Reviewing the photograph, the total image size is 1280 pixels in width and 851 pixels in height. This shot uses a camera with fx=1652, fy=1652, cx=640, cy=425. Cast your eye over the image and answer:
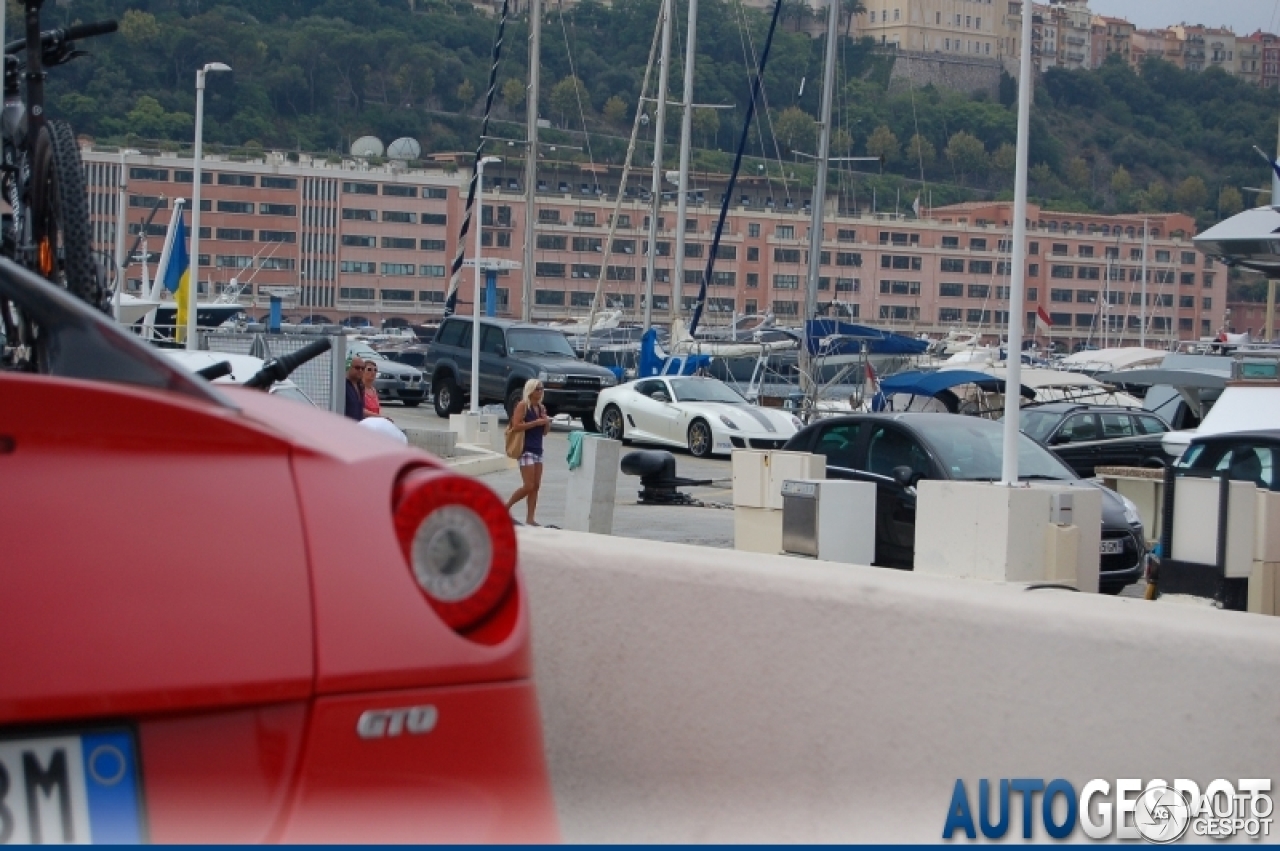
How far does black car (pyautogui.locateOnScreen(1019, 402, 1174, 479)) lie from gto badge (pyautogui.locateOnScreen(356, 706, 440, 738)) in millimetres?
21410

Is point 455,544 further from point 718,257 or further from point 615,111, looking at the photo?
point 615,111

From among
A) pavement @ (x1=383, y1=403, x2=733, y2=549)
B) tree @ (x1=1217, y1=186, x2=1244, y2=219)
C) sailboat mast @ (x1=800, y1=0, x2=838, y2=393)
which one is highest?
tree @ (x1=1217, y1=186, x2=1244, y2=219)

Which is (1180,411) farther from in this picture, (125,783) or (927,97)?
(927,97)

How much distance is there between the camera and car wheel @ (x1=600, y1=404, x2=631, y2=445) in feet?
102

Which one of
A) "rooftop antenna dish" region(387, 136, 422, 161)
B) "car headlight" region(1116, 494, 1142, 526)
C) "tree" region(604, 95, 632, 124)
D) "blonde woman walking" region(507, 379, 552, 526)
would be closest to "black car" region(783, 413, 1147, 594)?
"car headlight" region(1116, 494, 1142, 526)

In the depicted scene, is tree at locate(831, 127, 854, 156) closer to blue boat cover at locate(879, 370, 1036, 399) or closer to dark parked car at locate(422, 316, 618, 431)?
blue boat cover at locate(879, 370, 1036, 399)

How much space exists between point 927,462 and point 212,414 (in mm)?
13217

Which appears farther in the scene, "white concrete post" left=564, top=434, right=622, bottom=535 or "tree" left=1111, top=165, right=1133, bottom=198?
"tree" left=1111, top=165, right=1133, bottom=198

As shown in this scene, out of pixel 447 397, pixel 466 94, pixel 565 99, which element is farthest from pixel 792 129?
pixel 447 397

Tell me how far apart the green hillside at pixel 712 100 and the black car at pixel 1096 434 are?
56.0 m

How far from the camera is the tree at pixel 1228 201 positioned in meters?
95.0

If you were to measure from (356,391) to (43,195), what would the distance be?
7414mm

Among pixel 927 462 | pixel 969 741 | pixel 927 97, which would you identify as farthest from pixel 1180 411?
pixel 927 97

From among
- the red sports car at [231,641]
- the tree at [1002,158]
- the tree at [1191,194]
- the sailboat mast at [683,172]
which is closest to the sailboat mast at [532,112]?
the sailboat mast at [683,172]
